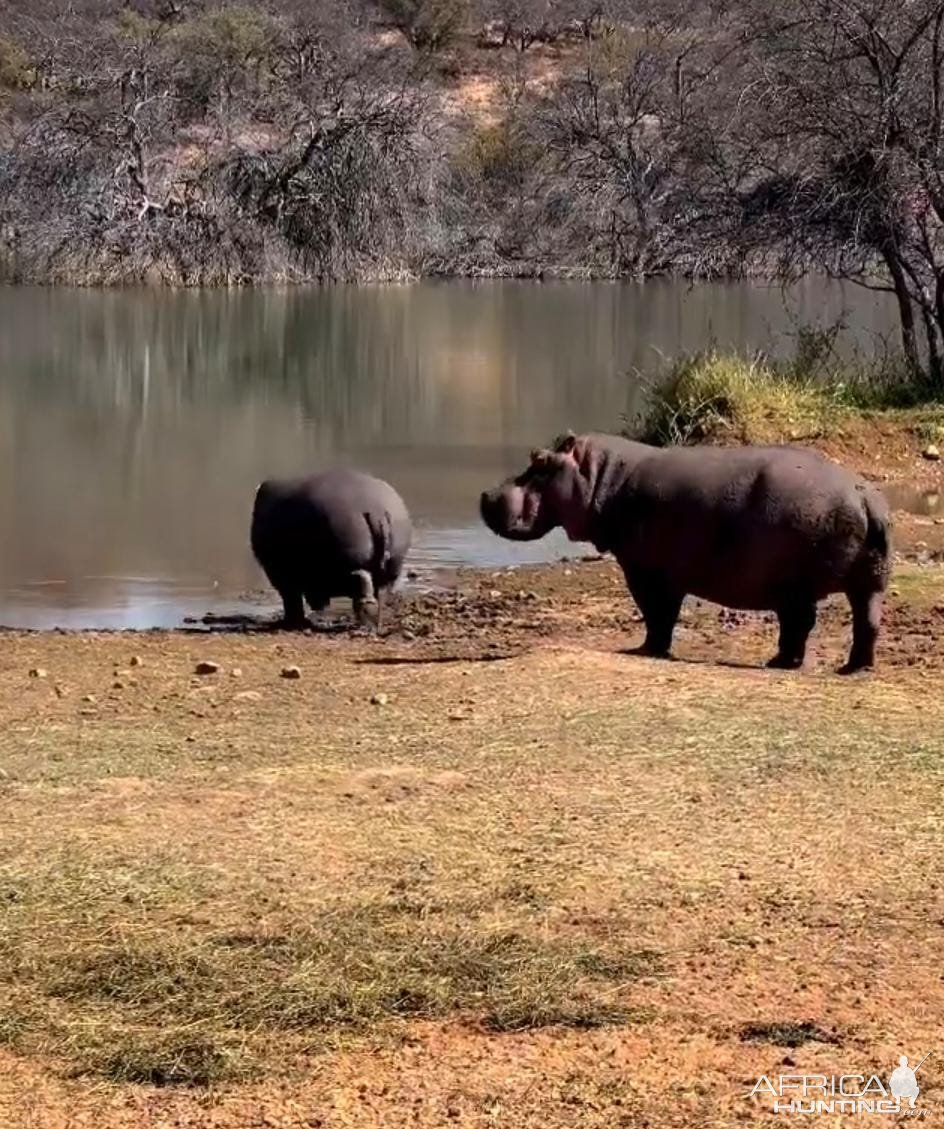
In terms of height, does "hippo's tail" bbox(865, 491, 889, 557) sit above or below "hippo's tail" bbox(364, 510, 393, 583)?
above

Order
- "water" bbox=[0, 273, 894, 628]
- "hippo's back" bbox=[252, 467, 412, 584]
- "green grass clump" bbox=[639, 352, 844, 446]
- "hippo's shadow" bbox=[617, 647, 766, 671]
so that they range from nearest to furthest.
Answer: "hippo's shadow" bbox=[617, 647, 766, 671] → "hippo's back" bbox=[252, 467, 412, 584] → "water" bbox=[0, 273, 894, 628] → "green grass clump" bbox=[639, 352, 844, 446]

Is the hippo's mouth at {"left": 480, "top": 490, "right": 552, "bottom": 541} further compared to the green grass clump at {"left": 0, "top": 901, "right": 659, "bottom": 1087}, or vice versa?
the hippo's mouth at {"left": 480, "top": 490, "right": 552, "bottom": 541}

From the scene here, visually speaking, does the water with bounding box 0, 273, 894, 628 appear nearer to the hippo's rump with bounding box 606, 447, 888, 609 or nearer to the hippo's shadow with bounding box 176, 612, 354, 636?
the hippo's shadow with bounding box 176, 612, 354, 636

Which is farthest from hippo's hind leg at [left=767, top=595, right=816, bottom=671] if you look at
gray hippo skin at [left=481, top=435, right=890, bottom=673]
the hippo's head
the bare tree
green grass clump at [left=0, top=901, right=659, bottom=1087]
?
the bare tree

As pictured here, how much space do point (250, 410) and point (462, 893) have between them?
17679mm

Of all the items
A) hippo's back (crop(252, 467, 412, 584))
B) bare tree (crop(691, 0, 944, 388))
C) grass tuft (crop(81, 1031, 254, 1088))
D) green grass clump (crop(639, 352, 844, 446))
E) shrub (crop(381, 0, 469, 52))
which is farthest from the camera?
shrub (crop(381, 0, 469, 52))

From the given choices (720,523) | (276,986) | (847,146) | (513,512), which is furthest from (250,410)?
(276,986)

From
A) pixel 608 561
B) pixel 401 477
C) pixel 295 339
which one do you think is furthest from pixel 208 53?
pixel 608 561

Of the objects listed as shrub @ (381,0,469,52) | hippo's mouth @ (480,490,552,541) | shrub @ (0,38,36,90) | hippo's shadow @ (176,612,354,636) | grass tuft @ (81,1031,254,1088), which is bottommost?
hippo's shadow @ (176,612,354,636)

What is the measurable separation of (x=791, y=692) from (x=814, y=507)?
1.40 m

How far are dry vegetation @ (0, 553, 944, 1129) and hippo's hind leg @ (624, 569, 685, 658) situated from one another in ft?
3.01

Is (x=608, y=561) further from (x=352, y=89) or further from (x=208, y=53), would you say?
(x=208, y=53)

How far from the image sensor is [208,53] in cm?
5684

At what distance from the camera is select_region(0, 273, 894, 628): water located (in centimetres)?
1388
